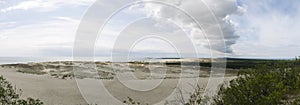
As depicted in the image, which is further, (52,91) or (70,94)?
(52,91)

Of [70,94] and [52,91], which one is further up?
[52,91]

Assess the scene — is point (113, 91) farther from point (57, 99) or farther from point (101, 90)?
point (57, 99)

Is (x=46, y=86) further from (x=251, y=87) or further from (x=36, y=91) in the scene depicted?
(x=251, y=87)

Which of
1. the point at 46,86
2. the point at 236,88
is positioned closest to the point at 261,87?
the point at 236,88

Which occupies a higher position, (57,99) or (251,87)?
(251,87)

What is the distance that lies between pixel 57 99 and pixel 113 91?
4.42 meters

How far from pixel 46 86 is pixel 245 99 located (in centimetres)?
1696

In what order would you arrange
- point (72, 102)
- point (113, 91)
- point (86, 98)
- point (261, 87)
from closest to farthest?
point (261, 87), point (72, 102), point (86, 98), point (113, 91)

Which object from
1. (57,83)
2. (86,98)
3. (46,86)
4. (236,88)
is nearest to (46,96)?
(86,98)

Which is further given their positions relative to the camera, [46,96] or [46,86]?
[46,86]

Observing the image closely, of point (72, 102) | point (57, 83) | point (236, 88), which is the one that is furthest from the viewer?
point (57, 83)

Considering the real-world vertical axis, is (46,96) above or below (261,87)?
below

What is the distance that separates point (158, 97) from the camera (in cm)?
1919

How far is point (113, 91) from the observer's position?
20.7 metres
